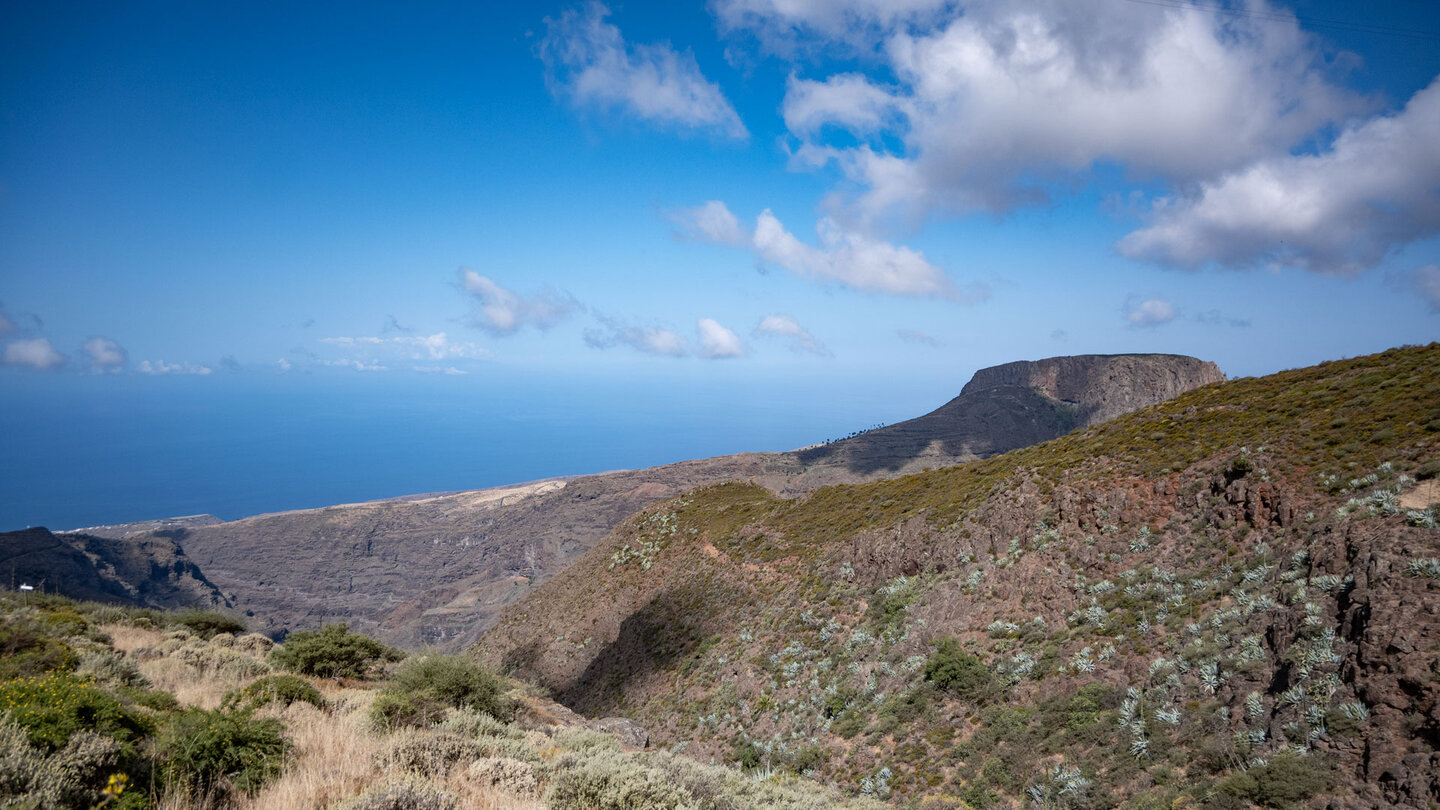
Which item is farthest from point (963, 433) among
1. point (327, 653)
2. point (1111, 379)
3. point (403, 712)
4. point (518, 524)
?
point (403, 712)

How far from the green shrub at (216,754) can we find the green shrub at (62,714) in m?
0.30

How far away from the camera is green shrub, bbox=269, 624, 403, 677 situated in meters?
12.1

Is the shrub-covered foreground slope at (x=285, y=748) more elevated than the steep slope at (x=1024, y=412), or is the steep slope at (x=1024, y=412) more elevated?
the steep slope at (x=1024, y=412)

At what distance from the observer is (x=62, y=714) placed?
4887mm

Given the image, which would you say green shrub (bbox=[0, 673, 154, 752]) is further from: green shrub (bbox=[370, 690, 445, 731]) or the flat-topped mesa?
the flat-topped mesa

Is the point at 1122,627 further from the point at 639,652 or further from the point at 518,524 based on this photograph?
the point at 518,524

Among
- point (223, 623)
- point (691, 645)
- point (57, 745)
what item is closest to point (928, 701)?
point (691, 645)

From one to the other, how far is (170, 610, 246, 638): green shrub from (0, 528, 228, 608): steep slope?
49.3 metres

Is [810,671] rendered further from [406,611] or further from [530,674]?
[406,611]

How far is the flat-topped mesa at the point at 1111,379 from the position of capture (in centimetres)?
7381

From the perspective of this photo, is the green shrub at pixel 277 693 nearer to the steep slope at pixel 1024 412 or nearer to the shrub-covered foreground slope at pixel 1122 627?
the shrub-covered foreground slope at pixel 1122 627

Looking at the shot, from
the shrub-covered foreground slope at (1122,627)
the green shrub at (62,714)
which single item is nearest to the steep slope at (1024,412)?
the shrub-covered foreground slope at (1122,627)

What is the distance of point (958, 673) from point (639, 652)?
15249 millimetres

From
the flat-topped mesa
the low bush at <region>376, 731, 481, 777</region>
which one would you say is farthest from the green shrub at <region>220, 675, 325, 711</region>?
the flat-topped mesa
